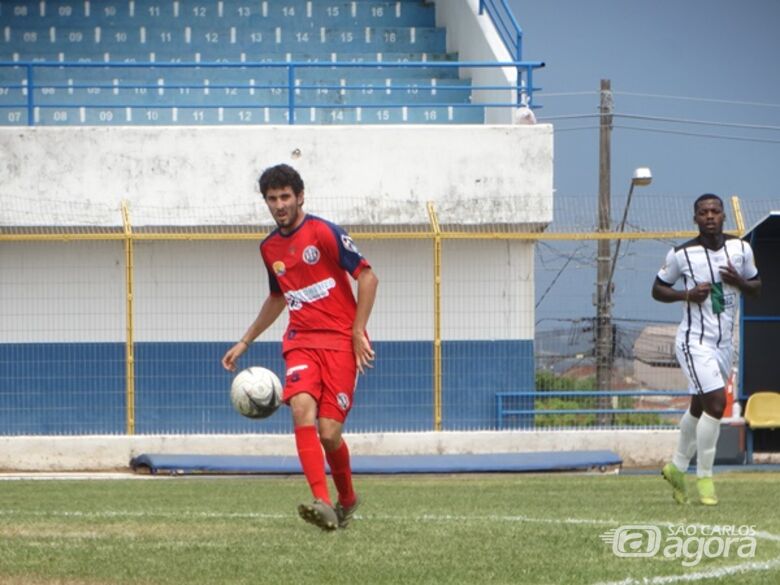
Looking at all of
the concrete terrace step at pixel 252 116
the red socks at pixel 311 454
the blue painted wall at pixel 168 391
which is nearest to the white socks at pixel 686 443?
the red socks at pixel 311 454

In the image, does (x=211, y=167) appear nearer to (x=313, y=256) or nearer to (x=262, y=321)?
(x=262, y=321)

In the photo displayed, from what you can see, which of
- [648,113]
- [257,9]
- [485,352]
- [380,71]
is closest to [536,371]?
[485,352]

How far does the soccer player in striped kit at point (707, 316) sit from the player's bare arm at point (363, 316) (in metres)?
2.96

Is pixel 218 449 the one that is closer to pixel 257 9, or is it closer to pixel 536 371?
pixel 536 371

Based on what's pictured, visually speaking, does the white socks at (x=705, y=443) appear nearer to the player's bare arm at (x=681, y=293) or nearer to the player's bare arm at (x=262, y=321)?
the player's bare arm at (x=681, y=293)

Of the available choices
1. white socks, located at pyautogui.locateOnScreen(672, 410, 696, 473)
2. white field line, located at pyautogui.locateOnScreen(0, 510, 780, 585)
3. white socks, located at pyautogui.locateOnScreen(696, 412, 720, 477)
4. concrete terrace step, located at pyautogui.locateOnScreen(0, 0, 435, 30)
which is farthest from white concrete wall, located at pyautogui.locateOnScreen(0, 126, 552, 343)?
white field line, located at pyautogui.locateOnScreen(0, 510, 780, 585)

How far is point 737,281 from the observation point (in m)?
10.9

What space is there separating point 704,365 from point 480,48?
12409mm

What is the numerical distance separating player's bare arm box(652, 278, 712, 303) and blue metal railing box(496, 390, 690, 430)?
25.4ft

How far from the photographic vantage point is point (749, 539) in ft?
26.7

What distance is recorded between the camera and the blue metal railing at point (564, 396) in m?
19.2

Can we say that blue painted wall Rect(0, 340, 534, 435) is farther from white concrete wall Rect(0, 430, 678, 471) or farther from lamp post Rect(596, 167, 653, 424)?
lamp post Rect(596, 167, 653, 424)

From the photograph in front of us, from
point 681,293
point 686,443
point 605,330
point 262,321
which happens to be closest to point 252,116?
point 605,330

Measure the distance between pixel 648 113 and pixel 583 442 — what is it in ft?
39.7
